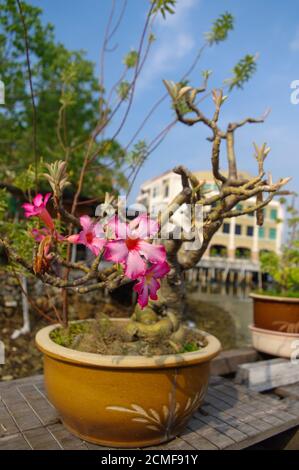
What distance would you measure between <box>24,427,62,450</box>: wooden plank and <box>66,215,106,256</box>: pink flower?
1.00 m

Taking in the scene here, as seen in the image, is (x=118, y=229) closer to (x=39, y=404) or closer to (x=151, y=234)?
(x=151, y=234)

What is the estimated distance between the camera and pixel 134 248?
1.07m

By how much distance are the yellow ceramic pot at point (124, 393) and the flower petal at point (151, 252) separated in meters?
0.62

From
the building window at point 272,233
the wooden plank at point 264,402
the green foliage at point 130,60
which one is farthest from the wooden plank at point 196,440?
the building window at point 272,233

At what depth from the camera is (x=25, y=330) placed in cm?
648

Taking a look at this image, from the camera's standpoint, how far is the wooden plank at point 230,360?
119 inches

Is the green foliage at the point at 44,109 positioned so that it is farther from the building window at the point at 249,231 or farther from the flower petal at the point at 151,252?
the building window at the point at 249,231

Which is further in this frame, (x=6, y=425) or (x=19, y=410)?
(x=19, y=410)

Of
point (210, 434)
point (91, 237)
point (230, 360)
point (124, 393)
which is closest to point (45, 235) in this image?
point (91, 237)

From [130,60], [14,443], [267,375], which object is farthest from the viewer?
[130,60]

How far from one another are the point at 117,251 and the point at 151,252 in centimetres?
10

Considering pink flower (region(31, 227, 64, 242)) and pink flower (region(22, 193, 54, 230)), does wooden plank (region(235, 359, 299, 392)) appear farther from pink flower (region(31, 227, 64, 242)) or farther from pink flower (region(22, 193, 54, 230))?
pink flower (region(22, 193, 54, 230))

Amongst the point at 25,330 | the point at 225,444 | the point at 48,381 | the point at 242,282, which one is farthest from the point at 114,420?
the point at 242,282
